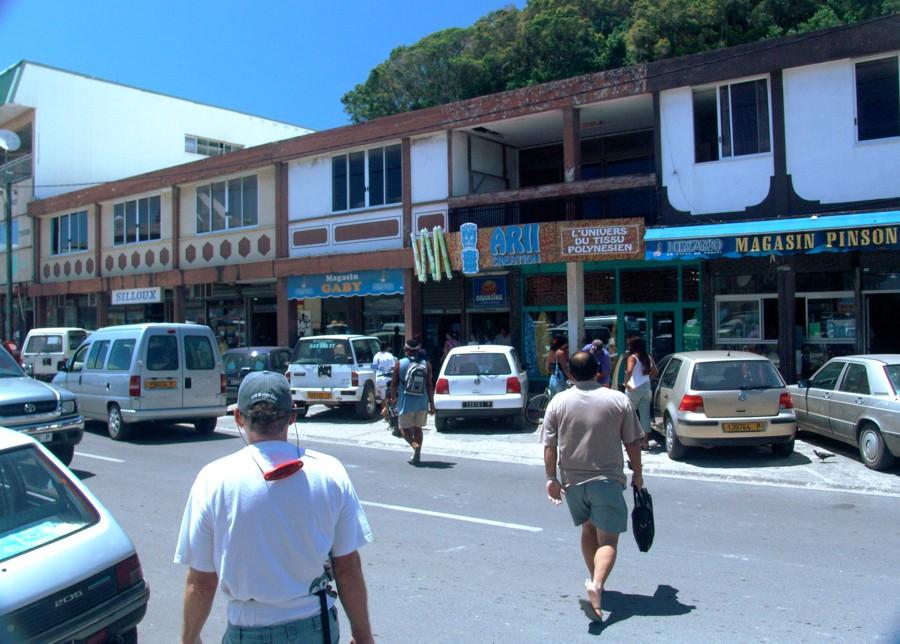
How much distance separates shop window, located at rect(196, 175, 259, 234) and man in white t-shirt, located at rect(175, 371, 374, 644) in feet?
72.3

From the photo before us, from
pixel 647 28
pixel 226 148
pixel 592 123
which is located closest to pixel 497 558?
pixel 592 123

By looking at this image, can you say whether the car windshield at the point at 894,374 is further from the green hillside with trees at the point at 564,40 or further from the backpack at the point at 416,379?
the green hillside with trees at the point at 564,40

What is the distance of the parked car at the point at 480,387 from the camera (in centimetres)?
1439

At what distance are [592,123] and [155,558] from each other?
51.8 ft

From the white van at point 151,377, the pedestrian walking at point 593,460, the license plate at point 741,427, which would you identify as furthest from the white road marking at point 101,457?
the license plate at point 741,427

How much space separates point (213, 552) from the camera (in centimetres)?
277

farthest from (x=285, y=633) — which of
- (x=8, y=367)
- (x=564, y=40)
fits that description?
(x=564, y=40)

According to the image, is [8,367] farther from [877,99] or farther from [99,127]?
A: [99,127]

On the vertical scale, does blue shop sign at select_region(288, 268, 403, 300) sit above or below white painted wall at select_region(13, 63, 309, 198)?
below

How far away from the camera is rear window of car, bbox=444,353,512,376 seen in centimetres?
1459

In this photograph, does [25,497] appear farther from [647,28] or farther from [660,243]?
[647,28]

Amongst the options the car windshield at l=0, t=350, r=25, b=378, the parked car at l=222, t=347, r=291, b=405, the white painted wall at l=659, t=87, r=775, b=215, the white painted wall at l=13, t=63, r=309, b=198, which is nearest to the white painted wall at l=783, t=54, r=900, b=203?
the white painted wall at l=659, t=87, r=775, b=215

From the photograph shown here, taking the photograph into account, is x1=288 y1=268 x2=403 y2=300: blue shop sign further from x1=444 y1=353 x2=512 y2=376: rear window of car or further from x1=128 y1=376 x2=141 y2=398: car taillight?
x1=128 y1=376 x2=141 y2=398: car taillight

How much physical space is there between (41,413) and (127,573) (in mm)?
6309
